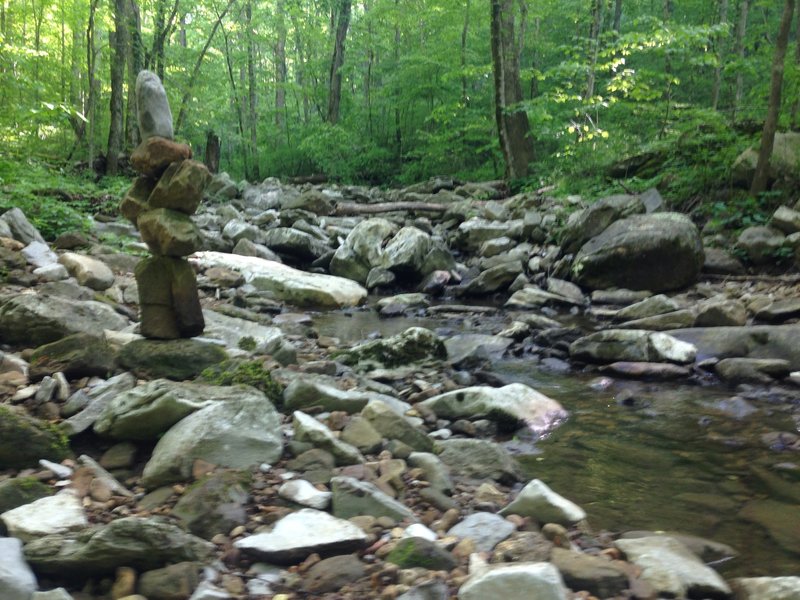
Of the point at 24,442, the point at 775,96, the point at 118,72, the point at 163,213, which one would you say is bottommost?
the point at 24,442

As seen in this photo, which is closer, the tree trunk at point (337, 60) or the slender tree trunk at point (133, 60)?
the slender tree trunk at point (133, 60)

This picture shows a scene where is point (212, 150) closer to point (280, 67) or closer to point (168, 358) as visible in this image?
point (280, 67)

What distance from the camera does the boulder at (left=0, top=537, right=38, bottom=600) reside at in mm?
1983

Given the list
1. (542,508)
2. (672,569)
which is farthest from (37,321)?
(672,569)

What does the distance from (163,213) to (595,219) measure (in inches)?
304

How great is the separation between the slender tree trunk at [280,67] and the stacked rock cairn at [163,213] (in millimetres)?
20057

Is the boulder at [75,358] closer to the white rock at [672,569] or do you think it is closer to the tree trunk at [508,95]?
the white rock at [672,569]

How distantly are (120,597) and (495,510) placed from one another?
172 cm

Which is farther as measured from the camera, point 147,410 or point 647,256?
point 647,256

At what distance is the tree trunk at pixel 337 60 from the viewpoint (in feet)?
74.3

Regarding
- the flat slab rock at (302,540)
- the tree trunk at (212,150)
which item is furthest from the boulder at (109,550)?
the tree trunk at (212,150)

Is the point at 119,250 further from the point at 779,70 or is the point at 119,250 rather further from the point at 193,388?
the point at 779,70

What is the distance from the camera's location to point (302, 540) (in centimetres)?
252

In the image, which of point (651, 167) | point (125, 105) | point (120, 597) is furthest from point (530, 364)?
point (125, 105)
